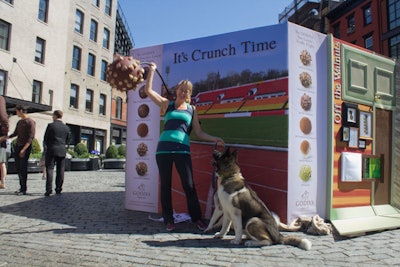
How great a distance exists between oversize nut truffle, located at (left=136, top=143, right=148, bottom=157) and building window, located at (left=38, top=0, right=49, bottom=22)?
983 inches

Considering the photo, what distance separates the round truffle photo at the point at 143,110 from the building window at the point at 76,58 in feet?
88.8

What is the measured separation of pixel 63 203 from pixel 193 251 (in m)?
4.27

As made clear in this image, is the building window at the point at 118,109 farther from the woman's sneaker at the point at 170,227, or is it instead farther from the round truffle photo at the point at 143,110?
the woman's sneaker at the point at 170,227

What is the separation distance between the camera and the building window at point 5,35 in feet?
77.7

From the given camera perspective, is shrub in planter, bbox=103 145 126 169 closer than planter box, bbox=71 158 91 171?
No

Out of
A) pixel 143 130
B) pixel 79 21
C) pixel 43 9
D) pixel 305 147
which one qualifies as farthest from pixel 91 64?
pixel 305 147

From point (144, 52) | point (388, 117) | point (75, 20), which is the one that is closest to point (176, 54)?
point (144, 52)

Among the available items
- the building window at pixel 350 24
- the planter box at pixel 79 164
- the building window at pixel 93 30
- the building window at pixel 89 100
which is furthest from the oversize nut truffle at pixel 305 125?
the building window at pixel 350 24

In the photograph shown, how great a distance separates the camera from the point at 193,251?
397 cm

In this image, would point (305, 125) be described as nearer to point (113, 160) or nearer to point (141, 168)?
point (141, 168)

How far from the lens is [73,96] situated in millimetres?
31562

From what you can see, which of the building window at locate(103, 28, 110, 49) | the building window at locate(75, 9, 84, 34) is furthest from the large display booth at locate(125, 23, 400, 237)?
the building window at locate(103, 28, 110, 49)

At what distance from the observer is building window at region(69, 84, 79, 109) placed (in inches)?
1228

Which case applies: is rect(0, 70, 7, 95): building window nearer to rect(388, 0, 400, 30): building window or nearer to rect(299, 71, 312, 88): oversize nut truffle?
rect(299, 71, 312, 88): oversize nut truffle
